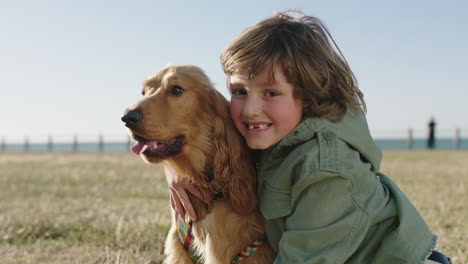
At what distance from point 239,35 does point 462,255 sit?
2306 mm

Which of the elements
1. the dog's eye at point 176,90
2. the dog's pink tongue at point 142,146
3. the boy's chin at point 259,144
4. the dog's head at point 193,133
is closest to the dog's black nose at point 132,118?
the dog's head at point 193,133

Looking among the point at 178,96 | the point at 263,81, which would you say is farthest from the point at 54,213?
the point at 263,81

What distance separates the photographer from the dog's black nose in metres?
2.38

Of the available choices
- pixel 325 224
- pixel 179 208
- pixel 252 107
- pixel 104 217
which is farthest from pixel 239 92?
pixel 104 217

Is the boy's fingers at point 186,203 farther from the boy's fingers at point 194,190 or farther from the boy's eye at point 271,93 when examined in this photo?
the boy's eye at point 271,93

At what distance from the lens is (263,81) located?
2402 mm

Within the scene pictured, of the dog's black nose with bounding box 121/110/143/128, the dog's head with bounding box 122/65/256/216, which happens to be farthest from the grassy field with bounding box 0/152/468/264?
the dog's black nose with bounding box 121/110/143/128

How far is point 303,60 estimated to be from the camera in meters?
2.44

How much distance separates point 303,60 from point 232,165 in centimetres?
70

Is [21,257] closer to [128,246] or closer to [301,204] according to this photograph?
[128,246]

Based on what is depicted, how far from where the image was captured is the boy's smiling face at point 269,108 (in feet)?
7.86

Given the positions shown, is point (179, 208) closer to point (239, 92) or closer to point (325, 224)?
point (239, 92)

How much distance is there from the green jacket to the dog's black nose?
2.35 feet

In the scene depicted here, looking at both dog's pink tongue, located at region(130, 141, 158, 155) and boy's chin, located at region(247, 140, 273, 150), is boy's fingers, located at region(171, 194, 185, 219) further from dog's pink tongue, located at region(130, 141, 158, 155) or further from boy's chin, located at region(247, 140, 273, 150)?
boy's chin, located at region(247, 140, 273, 150)
